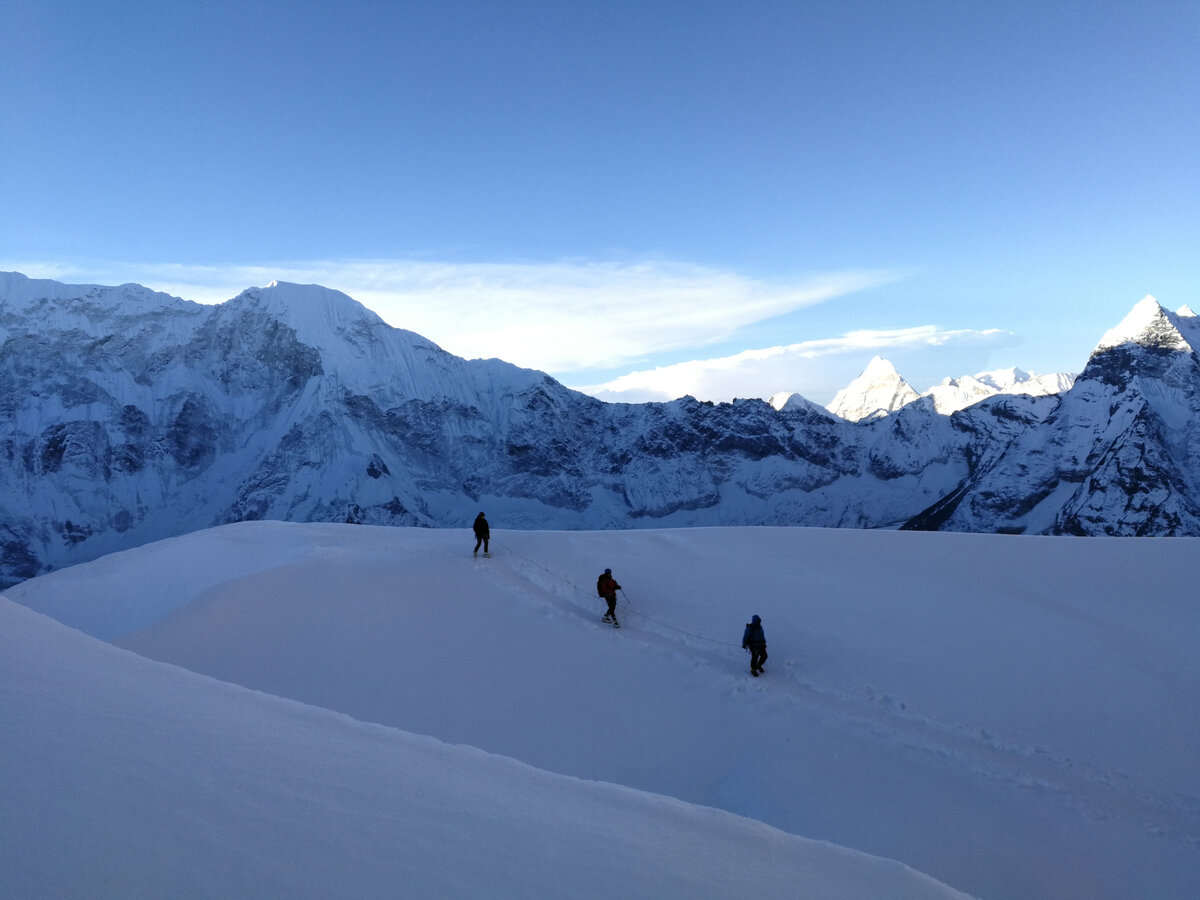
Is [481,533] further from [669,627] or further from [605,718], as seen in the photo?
[605,718]

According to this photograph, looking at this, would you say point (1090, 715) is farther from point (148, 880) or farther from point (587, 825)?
point (148, 880)

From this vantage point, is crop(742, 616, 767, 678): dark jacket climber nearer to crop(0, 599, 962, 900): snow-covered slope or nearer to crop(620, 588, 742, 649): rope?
crop(620, 588, 742, 649): rope

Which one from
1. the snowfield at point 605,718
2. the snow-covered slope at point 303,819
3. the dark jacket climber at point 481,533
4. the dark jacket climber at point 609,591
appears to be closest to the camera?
the snow-covered slope at point 303,819

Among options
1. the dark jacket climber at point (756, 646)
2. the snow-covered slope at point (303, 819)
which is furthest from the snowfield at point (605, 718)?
the dark jacket climber at point (756, 646)

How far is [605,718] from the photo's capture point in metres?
11.9

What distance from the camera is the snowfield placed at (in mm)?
3736

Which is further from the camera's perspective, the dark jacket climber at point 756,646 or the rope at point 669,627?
the rope at point 669,627

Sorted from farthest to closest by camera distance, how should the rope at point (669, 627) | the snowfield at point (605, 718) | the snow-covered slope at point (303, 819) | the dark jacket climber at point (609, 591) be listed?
1. the dark jacket climber at point (609, 591)
2. the rope at point (669, 627)
3. the snowfield at point (605, 718)
4. the snow-covered slope at point (303, 819)

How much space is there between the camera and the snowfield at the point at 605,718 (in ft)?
12.3

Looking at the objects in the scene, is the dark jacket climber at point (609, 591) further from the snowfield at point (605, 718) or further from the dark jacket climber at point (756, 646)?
the dark jacket climber at point (756, 646)

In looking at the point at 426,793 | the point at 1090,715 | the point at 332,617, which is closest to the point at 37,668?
the point at 426,793

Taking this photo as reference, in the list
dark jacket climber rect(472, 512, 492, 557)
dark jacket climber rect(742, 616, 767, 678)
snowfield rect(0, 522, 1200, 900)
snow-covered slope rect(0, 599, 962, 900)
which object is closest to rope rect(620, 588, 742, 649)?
snowfield rect(0, 522, 1200, 900)

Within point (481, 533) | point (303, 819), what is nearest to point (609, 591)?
point (481, 533)

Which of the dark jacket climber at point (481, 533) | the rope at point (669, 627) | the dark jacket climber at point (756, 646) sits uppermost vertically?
the dark jacket climber at point (481, 533)
